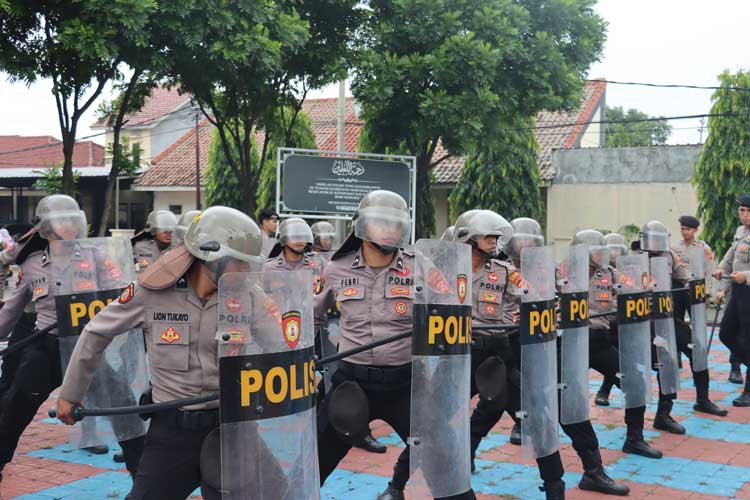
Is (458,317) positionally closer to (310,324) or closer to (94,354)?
(310,324)

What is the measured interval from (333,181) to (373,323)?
31.6 ft

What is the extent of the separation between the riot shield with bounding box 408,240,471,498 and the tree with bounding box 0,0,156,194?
604 cm

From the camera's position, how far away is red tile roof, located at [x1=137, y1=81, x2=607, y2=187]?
86.2 ft

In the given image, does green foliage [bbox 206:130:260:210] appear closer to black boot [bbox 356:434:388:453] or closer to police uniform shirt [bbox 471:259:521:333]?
black boot [bbox 356:434:388:453]

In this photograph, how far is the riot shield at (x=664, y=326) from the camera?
696cm

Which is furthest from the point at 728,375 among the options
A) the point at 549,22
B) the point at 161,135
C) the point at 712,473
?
the point at 161,135

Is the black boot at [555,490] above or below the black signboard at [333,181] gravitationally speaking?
below

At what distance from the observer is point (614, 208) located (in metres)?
24.5

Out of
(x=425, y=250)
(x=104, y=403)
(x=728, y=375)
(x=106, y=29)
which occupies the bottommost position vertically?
(x=728, y=375)

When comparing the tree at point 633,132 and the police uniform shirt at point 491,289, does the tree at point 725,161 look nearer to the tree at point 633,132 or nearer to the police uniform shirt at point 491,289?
the police uniform shirt at point 491,289

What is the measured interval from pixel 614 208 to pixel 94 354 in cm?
2243

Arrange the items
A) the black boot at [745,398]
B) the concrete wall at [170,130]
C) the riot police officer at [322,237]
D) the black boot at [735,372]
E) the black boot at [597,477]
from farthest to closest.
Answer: the concrete wall at [170,130]
the black boot at [735,372]
the riot police officer at [322,237]
the black boot at [745,398]
the black boot at [597,477]

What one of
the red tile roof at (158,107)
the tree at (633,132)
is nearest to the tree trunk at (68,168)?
the red tile roof at (158,107)

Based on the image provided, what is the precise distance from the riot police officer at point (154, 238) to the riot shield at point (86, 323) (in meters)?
2.94
